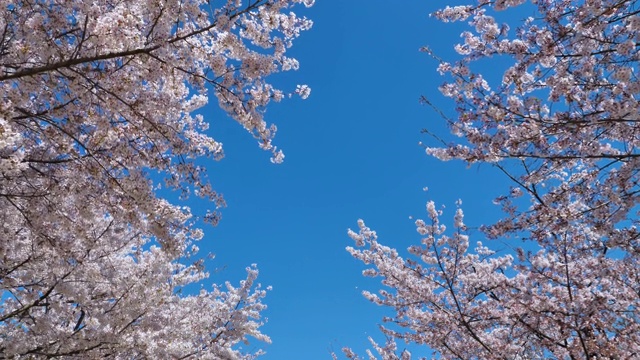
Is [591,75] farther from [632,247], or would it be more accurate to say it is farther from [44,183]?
[44,183]

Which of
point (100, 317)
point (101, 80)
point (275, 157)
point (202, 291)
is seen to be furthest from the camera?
point (202, 291)

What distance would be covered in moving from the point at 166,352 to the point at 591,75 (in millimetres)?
7238

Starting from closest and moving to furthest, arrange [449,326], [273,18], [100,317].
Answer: [273,18] → [100,317] → [449,326]

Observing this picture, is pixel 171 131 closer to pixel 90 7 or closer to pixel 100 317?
pixel 90 7

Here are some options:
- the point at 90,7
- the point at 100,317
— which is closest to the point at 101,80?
the point at 90,7

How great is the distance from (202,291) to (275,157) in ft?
23.8

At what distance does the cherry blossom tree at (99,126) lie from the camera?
3.63m

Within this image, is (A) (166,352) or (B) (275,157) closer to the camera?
(B) (275,157)

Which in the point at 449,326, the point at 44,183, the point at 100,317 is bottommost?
the point at 449,326

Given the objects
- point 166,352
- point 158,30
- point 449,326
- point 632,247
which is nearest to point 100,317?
point 166,352

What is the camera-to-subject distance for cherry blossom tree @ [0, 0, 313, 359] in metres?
3.63

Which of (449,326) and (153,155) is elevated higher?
(153,155)

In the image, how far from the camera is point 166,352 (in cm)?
716

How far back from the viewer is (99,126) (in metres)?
4.22
